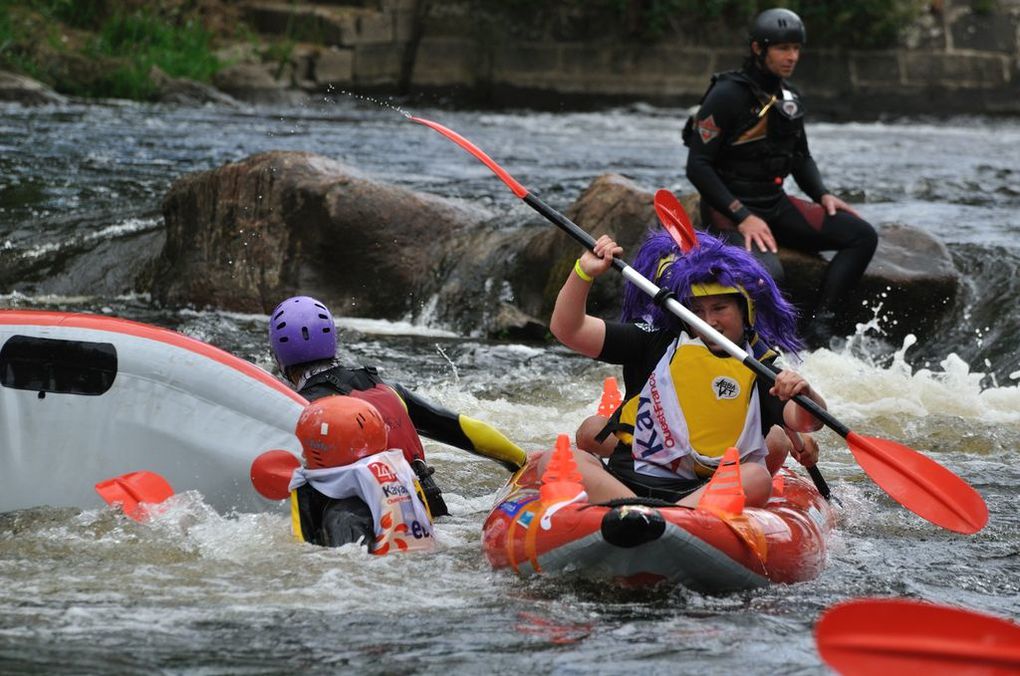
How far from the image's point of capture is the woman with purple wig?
4.14 meters

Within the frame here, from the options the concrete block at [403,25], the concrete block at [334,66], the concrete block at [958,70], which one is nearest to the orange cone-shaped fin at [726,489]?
the concrete block at [334,66]

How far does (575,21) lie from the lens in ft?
62.1

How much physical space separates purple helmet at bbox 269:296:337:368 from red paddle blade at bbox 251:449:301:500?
0.28m

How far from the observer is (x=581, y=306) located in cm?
420

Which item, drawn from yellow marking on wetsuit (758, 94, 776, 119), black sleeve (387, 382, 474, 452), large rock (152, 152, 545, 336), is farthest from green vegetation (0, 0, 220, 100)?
black sleeve (387, 382, 474, 452)

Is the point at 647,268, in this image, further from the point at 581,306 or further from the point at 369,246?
the point at 369,246

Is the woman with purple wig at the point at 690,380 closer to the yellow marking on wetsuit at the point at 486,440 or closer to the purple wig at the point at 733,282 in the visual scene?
the purple wig at the point at 733,282

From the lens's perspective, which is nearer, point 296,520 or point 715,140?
point 296,520

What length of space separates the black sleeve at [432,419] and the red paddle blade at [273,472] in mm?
393

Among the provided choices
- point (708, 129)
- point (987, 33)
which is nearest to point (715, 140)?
point (708, 129)

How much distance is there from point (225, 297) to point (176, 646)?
521cm

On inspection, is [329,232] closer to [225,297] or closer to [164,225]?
[225,297]

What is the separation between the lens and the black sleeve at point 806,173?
7031mm

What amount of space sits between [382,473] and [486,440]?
69 centimetres
